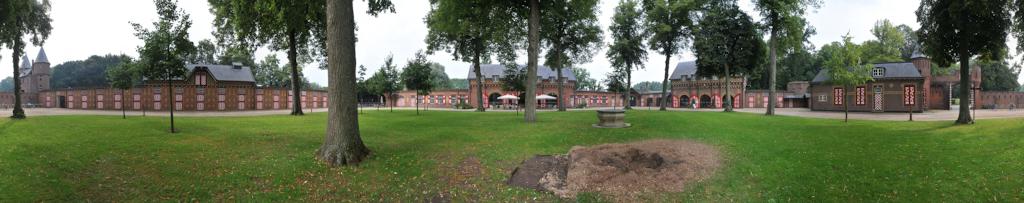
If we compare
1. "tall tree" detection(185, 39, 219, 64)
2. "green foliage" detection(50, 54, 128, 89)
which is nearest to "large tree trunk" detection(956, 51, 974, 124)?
"tall tree" detection(185, 39, 219, 64)

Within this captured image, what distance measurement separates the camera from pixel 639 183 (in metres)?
8.53

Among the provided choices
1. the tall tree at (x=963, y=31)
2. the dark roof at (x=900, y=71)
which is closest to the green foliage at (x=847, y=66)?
the tall tree at (x=963, y=31)

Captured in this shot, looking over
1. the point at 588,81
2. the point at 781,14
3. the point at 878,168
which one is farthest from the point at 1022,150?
the point at 588,81

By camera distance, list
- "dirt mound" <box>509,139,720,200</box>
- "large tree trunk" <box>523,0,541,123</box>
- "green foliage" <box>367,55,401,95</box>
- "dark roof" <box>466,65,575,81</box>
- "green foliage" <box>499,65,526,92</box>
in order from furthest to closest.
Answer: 1. "dark roof" <box>466,65,575,81</box>
2. "green foliage" <box>499,65,526,92</box>
3. "green foliage" <box>367,55,401,95</box>
4. "large tree trunk" <box>523,0,541,123</box>
5. "dirt mound" <box>509,139,720,200</box>

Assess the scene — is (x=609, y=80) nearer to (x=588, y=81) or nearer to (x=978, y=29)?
(x=978, y=29)

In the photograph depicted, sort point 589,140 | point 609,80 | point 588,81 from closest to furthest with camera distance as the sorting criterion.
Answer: point 589,140 → point 609,80 → point 588,81

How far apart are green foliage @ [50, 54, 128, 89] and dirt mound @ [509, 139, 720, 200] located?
9008 centimetres

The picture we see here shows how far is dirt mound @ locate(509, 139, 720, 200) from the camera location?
27.5 ft

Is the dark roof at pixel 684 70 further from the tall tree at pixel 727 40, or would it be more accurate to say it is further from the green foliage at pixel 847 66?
the green foliage at pixel 847 66

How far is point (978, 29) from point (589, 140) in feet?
58.3

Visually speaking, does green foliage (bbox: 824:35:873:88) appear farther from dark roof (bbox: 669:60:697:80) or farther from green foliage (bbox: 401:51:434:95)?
dark roof (bbox: 669:60:697:80)

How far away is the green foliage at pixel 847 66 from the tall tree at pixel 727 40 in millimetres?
12997

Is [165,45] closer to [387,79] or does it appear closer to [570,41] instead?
[387,79]

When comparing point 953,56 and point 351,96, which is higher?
point 953,56
